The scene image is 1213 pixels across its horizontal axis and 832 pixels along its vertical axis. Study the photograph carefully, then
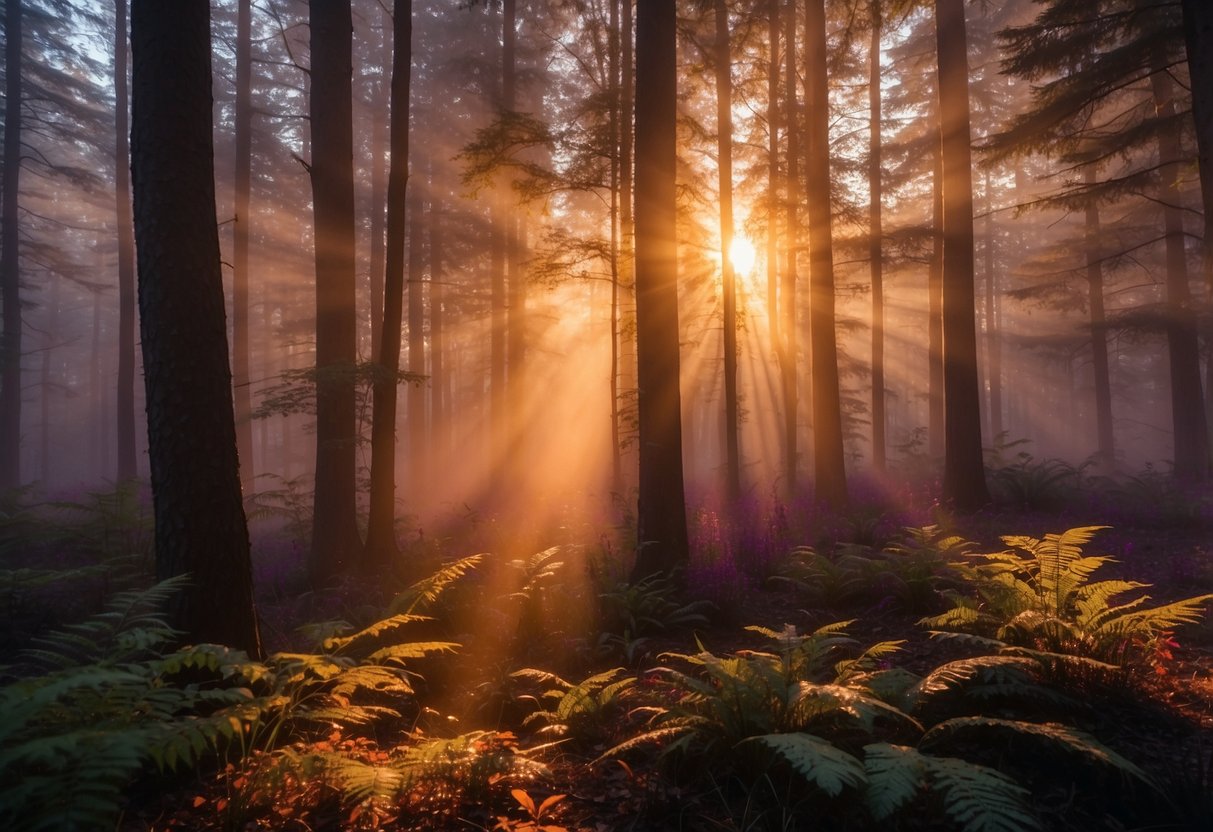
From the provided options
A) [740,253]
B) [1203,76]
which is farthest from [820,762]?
[740,253]

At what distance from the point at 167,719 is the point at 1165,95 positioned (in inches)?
902

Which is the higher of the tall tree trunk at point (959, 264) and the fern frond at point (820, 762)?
the tall tree trunk at point (959, 264)

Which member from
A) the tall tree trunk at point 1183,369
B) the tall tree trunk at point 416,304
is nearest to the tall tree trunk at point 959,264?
the tall tree trunk at point 1183,369

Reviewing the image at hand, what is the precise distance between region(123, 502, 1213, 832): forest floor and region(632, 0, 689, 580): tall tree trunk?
1.99m

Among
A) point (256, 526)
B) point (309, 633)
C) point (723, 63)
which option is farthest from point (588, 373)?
point (309, 633)

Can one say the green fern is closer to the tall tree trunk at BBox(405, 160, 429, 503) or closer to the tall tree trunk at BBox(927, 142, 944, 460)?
the tall tree trunk at BBox(927, 142, 944, 460)

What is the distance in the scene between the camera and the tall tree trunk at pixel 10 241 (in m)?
19.7

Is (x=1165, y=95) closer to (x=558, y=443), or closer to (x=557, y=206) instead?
(x=557, y=206)

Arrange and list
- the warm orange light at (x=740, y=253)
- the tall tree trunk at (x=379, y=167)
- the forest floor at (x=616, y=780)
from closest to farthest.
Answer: the forest floor at (x=616, y=780), the warm orange light at (x=740, y=253), the tall tree trunk at (x=379, y=167)

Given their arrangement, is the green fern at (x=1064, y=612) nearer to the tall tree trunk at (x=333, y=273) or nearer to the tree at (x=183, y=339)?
the tree at (x=183, y=339)

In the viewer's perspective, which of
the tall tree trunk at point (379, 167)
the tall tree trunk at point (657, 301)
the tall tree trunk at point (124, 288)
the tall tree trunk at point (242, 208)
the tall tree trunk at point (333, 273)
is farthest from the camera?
the tall tree trunk at point (379, 167)

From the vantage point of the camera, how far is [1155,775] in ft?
10.5

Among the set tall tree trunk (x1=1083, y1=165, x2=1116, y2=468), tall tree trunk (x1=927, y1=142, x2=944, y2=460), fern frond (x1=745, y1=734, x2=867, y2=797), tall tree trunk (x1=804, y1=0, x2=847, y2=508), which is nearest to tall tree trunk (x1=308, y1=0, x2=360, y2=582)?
fern frond (x1=745, y1=734, x2=867, y2=797)

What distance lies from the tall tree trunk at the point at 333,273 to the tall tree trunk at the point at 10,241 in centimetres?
1732
